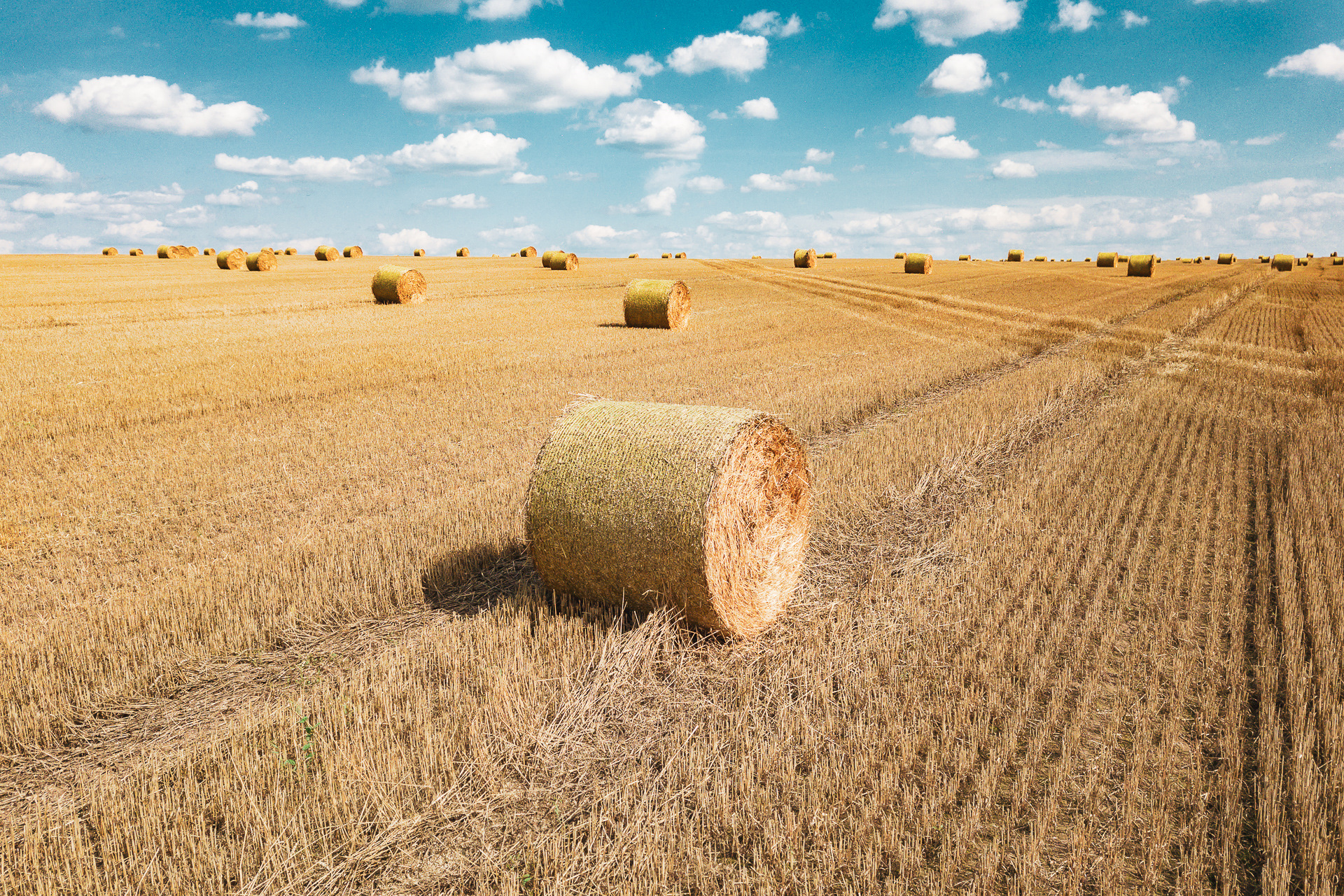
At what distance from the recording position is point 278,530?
24.9 feet

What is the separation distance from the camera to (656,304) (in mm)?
22422

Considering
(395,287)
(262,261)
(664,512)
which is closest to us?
(664,512)

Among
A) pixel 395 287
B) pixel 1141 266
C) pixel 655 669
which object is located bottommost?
pixel 655 669

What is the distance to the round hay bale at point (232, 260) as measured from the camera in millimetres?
44969

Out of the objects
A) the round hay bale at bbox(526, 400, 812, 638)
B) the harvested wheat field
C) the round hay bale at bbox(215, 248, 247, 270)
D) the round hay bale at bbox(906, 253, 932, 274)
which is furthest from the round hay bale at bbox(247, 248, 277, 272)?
the round hay bale at bbox(526, 400, 812, 638)

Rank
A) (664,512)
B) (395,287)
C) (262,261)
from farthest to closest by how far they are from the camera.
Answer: (262,261)
(395,287)
(664,512)

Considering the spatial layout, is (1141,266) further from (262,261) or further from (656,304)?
(262,261)

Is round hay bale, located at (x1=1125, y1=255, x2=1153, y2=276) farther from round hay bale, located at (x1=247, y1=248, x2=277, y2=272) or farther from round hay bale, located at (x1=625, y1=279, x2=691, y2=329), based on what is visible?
round hay bale, located at (x1=247, y1=248, x2=277, y2=272)

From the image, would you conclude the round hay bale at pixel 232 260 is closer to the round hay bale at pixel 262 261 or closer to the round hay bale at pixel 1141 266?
the round hay bale at pixel 262 261

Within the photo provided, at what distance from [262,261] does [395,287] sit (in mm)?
20908

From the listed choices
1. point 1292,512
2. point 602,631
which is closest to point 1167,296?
point 1292,512

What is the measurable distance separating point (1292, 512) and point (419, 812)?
9071 mm

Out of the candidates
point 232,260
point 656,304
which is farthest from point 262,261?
point 656,304

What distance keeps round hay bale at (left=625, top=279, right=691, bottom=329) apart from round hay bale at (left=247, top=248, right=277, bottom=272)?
31.4 metres
